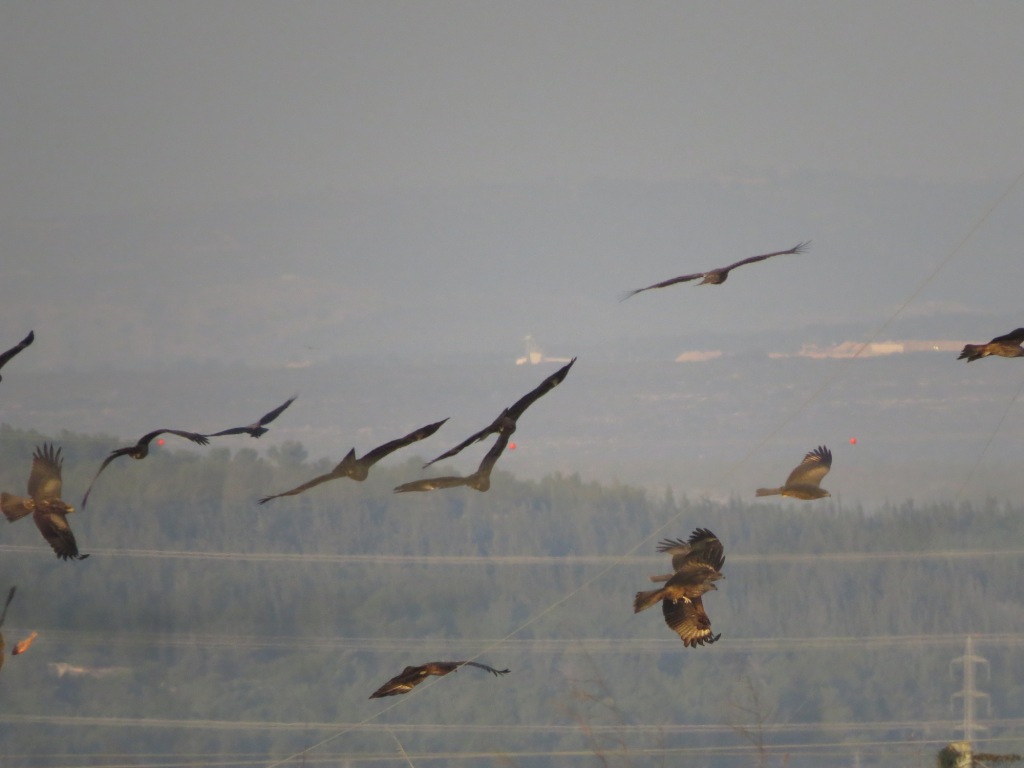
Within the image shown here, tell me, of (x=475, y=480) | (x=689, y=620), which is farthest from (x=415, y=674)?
(x=689, y=620)

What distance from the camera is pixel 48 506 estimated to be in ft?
33.9

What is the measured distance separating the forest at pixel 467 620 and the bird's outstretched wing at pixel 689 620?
29.7m

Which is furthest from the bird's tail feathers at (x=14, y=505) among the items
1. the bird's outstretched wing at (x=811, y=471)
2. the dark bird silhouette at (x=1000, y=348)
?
the dark bird silhouette at (x=1000, y=348)

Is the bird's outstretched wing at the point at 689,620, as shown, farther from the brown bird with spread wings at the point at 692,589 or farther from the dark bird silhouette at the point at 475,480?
the dark bird silhouette at the point at 475,480

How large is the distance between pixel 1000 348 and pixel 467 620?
36.1 meters

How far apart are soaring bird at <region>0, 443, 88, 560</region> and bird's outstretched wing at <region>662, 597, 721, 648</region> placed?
11.7 feet

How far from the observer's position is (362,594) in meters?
46.7

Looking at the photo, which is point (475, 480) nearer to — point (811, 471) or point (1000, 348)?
point (1000, 348)

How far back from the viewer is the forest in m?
40.7

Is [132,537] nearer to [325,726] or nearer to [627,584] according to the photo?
[325,726]

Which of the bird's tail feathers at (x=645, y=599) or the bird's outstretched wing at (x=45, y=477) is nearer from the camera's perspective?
the bird's tail feathers at (x=645, y=599)

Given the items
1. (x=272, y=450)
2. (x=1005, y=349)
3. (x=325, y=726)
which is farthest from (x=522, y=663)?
(x=1005, y=349)

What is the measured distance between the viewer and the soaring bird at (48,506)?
32.9ft

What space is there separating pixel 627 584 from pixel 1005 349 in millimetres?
38082
